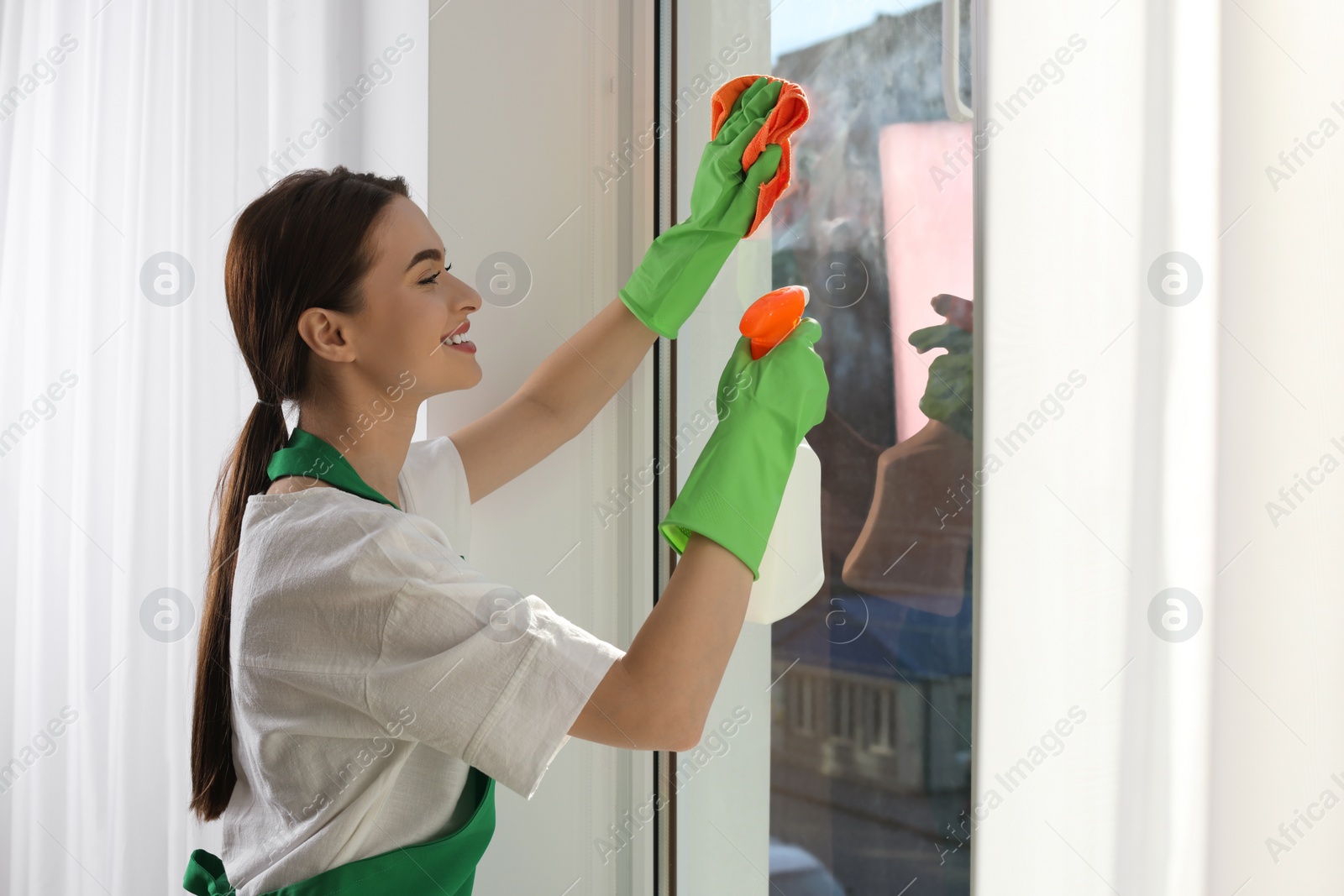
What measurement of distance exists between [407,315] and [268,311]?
13cm

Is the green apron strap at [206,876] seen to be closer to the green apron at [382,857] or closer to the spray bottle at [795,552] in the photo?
the green apron at [382,857]

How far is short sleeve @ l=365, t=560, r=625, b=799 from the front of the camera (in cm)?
70

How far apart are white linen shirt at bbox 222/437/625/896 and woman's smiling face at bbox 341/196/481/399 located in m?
0.14

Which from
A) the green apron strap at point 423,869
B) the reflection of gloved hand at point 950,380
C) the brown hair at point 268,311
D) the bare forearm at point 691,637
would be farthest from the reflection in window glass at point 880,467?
the brown hair at point 268,311

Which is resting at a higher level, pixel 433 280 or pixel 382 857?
pixel 433 280

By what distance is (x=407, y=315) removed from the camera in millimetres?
904

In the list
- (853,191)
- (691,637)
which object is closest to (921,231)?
(853,191)

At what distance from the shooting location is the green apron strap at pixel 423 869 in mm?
796

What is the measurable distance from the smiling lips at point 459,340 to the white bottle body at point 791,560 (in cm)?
34

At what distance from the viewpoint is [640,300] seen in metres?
0.96

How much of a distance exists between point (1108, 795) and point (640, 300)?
0.59m

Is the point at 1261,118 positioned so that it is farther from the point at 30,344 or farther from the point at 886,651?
the point at 30,344

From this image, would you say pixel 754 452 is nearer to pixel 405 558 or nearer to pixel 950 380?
pixel 950 380

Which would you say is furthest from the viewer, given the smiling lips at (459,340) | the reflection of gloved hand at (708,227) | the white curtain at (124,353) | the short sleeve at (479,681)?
the white curtain at (124,353)
